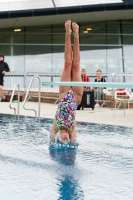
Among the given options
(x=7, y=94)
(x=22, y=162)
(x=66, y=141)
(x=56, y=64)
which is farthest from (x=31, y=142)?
(x=56, y=64)

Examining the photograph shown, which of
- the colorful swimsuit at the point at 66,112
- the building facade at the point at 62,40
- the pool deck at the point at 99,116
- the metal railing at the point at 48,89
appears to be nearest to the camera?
the colorful swimsuit at the point at 66,112

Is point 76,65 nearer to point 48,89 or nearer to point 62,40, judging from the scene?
point 48,89

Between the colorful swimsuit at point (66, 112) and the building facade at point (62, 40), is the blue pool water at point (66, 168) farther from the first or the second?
the building facade at point (62, 40)

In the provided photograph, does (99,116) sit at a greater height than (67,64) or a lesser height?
lesser

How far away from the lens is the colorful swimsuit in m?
5.50

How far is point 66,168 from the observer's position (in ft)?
14.5

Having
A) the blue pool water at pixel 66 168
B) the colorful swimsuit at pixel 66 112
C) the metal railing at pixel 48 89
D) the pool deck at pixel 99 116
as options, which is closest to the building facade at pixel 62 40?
the metal railing at pixel 48 89

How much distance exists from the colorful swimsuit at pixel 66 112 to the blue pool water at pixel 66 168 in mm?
374

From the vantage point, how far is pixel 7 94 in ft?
67.4

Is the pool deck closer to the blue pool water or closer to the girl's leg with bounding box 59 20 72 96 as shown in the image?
the blue pool water

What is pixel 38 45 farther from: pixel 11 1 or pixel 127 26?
pixel 127 26

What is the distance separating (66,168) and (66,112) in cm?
131

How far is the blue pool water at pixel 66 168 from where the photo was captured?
345cm

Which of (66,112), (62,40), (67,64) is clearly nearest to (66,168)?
(66,112)
